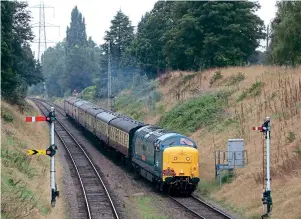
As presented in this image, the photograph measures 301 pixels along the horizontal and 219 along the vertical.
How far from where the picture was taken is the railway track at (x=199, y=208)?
22.4 metres

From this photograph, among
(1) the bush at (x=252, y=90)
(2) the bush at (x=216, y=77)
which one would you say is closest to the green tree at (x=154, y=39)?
(2) the bush at (x=216, y=77)

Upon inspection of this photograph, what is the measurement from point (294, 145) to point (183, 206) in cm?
603

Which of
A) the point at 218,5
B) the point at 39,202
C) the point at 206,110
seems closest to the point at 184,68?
the point at 218,5

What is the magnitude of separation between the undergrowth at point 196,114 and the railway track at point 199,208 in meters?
14.5

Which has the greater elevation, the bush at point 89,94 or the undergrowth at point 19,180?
the bush at point 89,94

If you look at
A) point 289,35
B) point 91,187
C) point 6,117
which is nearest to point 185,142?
point 91,187

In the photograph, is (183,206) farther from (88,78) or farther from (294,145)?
(88,78)

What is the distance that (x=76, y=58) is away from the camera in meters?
112

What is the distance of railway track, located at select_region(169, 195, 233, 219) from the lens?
2242 cm

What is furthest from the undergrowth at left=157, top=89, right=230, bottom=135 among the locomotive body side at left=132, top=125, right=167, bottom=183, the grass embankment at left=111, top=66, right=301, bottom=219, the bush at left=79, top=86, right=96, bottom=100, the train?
the bush at left=79, top=86, right=96, bottom=100

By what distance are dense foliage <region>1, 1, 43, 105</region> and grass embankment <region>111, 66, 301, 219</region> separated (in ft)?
40.0

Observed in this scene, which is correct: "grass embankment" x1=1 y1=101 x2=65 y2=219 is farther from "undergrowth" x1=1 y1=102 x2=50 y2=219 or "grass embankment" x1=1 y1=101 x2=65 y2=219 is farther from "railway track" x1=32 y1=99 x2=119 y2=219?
"railway track" x1=32 y1=99 x2=119 y2=219

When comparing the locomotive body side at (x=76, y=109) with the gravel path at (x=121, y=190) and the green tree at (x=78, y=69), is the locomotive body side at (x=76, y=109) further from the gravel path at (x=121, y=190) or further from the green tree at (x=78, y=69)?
the green tree at (x=78, y=69)

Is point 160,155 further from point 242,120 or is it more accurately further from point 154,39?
point 154,39
